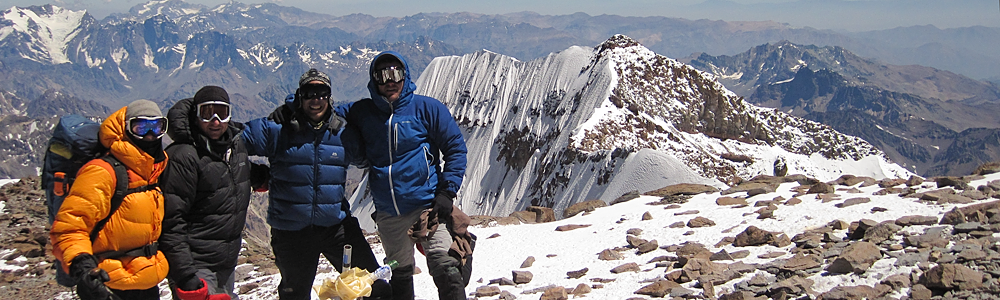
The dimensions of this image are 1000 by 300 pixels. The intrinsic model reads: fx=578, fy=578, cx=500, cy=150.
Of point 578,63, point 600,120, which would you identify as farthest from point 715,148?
point 578,63

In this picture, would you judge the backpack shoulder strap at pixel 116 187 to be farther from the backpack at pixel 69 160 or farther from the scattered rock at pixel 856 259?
the scattered rock at pixel 856 259

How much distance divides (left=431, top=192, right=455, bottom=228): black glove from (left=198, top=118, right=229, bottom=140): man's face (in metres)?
1.94

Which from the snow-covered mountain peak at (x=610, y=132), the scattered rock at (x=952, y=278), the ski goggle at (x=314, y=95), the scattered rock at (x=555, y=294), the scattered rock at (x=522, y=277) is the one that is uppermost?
the ski goggle at (x=314, y=95)

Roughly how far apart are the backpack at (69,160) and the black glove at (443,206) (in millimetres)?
2453

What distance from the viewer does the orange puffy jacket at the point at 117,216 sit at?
4270 millimetres

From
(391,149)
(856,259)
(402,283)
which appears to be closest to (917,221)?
(856,259)

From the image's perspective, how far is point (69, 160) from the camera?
4.40 metres

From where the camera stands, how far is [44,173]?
4.40m

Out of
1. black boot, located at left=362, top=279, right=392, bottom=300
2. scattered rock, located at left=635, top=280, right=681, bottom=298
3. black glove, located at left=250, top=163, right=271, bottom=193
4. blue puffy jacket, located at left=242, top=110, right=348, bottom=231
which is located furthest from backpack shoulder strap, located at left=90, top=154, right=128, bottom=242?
scattered rock, located at left=635, top=280, right=681, bottom=298

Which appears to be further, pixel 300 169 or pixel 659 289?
pixel 659 289

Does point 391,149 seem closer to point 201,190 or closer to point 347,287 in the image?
point 347,287

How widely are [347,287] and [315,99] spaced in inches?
67.4

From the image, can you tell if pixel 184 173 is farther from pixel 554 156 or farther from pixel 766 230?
pixel 554 156

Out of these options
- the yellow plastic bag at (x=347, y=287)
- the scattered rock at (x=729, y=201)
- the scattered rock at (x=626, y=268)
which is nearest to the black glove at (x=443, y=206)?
the yellow plastic bag at (x=347, y=287)
